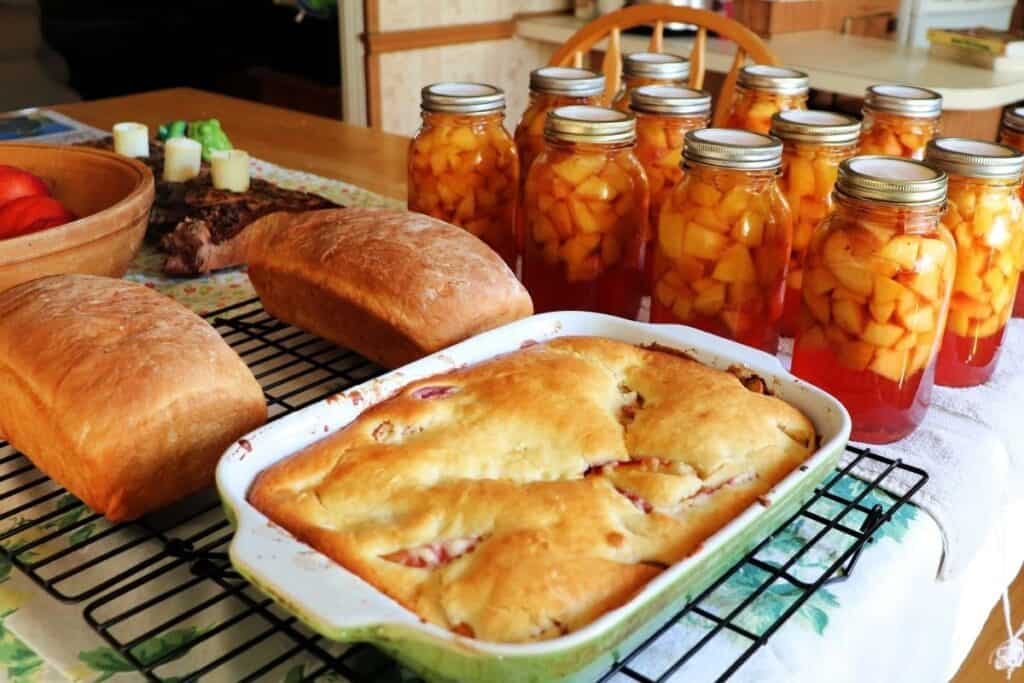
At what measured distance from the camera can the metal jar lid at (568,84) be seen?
4.12ft

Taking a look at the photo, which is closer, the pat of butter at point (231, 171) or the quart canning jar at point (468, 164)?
the quart canning jar at point (468, 164)

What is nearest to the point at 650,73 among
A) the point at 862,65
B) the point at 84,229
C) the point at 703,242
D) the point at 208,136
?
the point at 703,242

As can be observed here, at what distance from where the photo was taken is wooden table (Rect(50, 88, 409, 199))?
1938mm

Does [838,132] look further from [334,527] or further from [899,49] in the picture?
[899,49]

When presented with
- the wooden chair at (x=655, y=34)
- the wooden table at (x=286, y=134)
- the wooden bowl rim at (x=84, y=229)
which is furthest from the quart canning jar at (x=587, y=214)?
the wooden chair at (x=655, y=34)

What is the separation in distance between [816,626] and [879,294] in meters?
0.33

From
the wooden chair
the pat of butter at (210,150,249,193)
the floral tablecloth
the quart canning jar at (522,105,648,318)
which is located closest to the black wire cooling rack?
the floral tablecloth

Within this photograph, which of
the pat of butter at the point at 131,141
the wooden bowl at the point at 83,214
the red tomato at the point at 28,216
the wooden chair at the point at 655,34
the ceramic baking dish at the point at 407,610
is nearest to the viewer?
the ceramic baking dish at the point at 407,610

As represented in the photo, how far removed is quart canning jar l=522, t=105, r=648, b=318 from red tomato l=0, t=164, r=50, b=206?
628 millimetres

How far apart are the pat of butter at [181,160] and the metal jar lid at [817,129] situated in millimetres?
984

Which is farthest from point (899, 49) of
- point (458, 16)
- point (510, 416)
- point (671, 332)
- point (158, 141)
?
point (510, 416)

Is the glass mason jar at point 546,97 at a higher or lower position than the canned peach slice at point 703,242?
higher

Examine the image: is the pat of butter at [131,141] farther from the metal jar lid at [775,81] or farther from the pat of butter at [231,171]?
the metal jar lid at [775,81]

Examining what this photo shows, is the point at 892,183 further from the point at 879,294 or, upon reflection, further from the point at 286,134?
the point at 286,134
